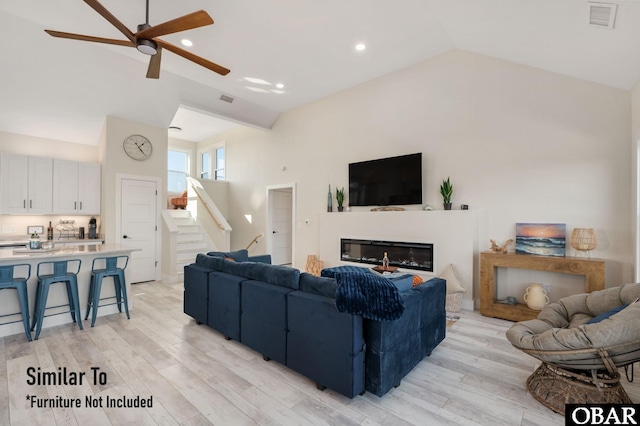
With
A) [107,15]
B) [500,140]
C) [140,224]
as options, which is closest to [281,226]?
[140,224]

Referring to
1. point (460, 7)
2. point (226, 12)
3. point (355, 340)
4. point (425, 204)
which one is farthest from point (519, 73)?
point (355, 340)

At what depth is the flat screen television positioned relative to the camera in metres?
4.92

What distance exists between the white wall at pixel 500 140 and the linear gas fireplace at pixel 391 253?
727 millimetres

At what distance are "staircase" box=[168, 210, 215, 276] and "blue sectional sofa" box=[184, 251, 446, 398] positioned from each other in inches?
123

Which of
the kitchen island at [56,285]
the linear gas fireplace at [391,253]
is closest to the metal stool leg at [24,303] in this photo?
the kitchen island at [56,285]

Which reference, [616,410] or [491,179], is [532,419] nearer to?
[616,410]

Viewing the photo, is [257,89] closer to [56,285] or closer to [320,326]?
[56,285]

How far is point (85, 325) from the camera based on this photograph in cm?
363

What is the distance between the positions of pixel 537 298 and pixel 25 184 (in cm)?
802

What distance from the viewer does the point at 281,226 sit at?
7848mm

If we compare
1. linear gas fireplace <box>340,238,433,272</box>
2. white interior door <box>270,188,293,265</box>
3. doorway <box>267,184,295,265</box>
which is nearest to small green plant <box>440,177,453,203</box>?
linear gas fireplace <box>340,238,433,272</box>

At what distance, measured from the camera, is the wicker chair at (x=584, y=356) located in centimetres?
185

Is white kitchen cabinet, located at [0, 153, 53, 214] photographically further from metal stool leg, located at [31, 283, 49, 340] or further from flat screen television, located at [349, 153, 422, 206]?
flat screen television, located at [349, 153, 422, 206]

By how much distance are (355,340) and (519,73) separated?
4169 millimetres
